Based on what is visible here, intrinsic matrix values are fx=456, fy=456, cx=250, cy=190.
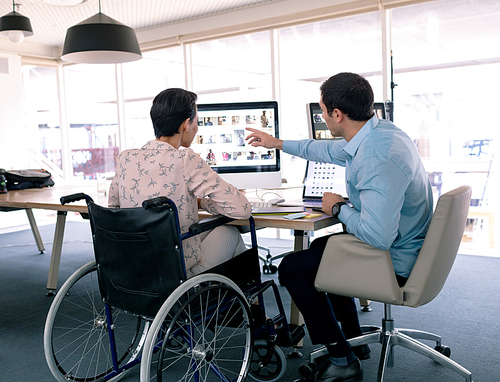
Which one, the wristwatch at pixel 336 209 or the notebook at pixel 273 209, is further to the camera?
the notebook at pixel 273 209

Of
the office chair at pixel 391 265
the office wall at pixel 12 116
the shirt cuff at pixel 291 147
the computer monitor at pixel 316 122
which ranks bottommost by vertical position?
the office chair at pixel 391 265

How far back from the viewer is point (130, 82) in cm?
659

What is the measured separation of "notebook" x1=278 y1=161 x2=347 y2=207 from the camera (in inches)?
95.5

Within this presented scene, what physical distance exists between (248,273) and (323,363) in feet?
1.65

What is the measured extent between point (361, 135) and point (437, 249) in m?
0.50

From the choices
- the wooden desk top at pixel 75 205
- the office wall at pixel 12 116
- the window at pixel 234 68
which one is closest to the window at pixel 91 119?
the office wall at pixel 12 116

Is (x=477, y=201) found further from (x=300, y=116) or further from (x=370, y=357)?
(x=370, y=357)

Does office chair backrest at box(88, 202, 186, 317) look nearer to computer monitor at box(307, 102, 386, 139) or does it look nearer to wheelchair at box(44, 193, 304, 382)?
wheelchair at box(44, 193, 304, 382)

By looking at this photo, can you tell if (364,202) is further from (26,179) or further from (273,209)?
(26,179)

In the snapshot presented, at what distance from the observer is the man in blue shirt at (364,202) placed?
5.17ft

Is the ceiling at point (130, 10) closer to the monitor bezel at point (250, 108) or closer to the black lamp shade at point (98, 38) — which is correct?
the black lamp shade at point (98, 38)

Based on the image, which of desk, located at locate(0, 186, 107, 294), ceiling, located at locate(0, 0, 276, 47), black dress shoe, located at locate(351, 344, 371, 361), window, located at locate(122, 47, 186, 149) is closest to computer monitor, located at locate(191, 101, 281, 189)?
desk, located at locate(0, 186, 107, 294)

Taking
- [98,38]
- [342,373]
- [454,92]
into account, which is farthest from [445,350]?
[454,92]

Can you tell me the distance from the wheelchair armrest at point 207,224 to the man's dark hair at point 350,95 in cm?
60
